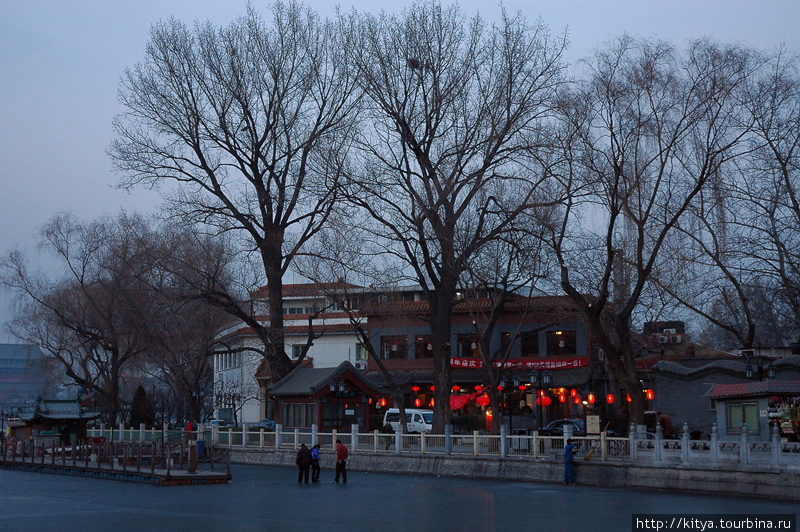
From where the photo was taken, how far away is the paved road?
15906 millimetres

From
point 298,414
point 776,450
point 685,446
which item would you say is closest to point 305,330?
point 298,414

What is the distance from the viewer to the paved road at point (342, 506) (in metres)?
15.9

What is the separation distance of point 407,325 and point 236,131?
73.5ft

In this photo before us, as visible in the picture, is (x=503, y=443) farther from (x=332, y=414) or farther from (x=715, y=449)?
(x=332, y=414)

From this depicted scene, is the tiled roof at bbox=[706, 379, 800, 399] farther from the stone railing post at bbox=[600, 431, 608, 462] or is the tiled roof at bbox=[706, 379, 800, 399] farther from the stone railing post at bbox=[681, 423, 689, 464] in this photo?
the stone railing post at bbox=[600, 431, 608, 462]

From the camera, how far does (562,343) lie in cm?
5416

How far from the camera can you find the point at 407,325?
57375mm

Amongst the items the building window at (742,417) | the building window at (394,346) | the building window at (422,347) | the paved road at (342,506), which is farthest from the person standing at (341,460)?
the building window at (422,347)

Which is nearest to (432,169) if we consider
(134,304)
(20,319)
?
(134,304)

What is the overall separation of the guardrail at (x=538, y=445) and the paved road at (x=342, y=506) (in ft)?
5.16

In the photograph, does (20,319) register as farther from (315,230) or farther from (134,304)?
(315,230)

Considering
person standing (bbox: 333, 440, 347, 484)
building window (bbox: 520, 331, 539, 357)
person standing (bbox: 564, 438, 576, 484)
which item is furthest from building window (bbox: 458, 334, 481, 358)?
person standing (bbox: 564, 438, 576, 484)

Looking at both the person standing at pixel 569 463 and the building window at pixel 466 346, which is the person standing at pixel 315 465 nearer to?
the person standing at pixel 569 463

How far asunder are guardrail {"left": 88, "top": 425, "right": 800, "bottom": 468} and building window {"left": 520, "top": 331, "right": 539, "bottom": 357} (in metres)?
21.0
